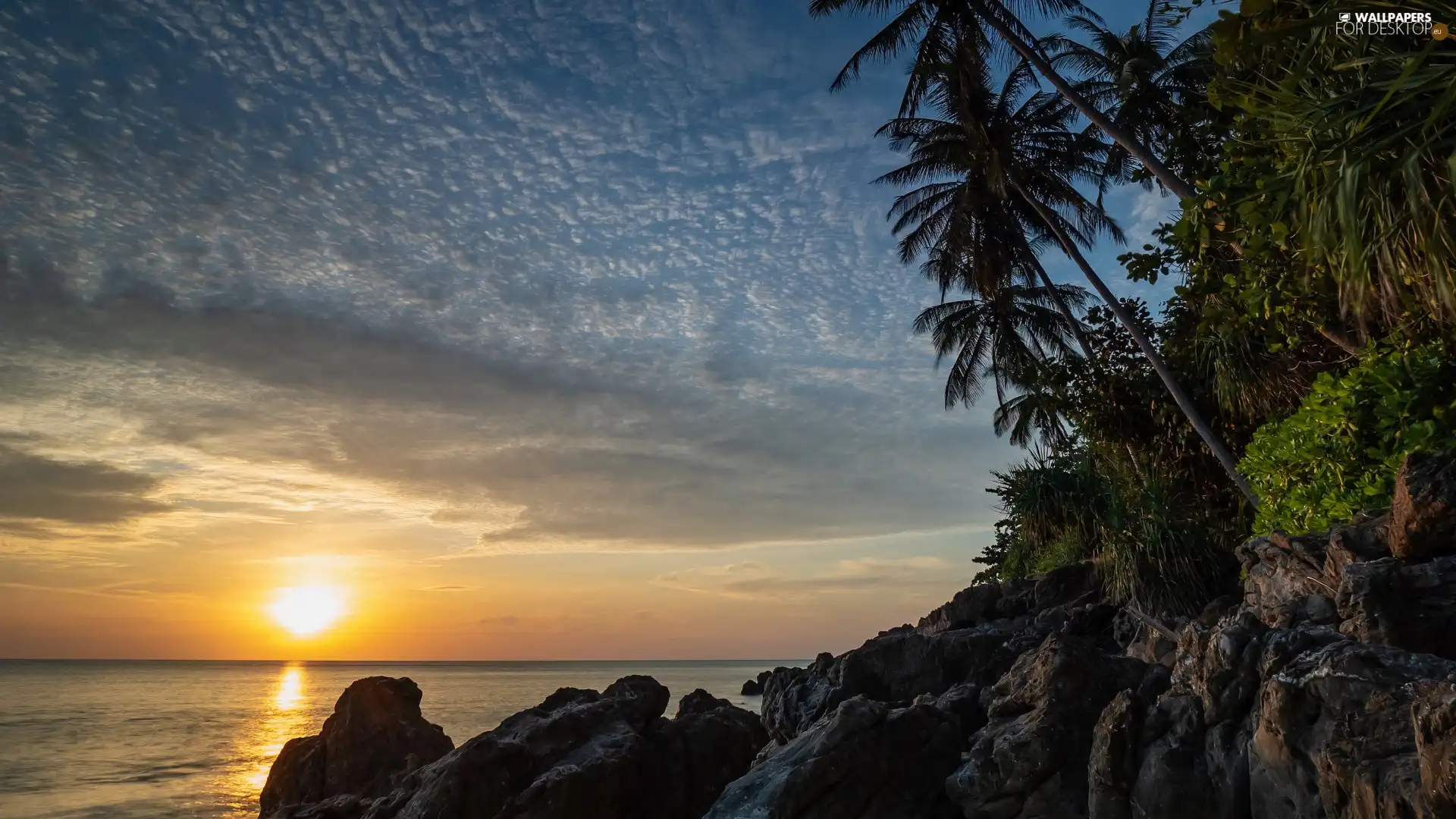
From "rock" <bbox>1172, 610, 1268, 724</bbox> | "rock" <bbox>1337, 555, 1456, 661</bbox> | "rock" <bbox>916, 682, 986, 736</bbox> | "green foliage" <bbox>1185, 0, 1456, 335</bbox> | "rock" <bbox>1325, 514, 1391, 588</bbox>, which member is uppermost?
"green foliage" <bbox>1185, 0, 1456, 335</bbox>

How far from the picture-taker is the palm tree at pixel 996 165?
22719 millimetres

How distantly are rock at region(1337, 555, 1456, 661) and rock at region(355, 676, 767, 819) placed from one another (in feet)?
25.3

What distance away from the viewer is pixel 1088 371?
18000 millimetres

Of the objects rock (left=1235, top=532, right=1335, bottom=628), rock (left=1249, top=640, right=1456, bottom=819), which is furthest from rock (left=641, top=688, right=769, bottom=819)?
rock (left=1249, top=640, right=1456, bottom=819)

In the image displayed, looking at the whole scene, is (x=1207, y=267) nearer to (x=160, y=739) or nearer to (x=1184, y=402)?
(x=1184, y=402)

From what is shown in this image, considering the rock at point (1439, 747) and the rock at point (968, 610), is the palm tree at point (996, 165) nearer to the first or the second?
the rock at point (968, 610)

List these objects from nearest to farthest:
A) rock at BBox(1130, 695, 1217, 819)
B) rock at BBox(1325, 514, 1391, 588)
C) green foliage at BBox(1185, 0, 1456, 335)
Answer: rock at BBox(1130, 695, 1217, 819)
green foliage at BBox(1185, 0, 1456, 335)
rock at BBox(1325, 514, 1391, 588)

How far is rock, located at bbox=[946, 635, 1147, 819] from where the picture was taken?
20.5ft

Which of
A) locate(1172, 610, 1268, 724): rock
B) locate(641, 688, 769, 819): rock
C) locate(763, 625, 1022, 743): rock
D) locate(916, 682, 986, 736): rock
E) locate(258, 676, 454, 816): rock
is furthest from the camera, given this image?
locate(258, 676, 454, 816): rock

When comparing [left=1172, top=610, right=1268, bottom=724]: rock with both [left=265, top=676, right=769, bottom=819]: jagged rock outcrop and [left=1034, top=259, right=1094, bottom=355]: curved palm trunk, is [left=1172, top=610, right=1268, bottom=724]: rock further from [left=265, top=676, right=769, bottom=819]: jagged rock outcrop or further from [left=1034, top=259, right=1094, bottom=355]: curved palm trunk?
[left=1034, top=259, right=1094, bottom=355]: curved palm trunk

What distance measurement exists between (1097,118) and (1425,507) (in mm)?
11396

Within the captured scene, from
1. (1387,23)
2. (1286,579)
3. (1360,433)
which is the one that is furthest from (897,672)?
(1387,23)

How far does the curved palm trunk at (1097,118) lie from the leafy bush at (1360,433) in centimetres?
375

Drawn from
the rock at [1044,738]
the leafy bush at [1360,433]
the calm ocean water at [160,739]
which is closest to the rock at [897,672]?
the leafy bush at [1360,433]
